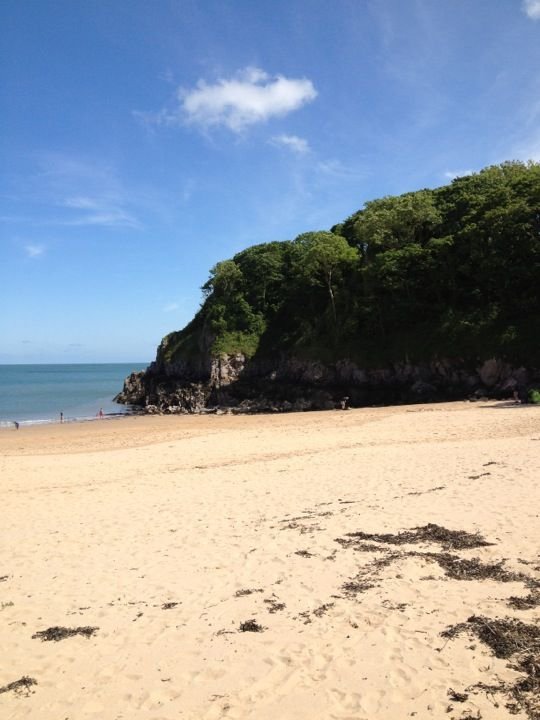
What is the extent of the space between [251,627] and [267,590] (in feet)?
3.41

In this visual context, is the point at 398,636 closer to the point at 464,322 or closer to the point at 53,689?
the point at 53,689

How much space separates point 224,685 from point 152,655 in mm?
1084

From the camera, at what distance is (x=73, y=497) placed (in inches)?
545

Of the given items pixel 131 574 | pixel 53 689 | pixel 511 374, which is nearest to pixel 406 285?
pixel 511 374

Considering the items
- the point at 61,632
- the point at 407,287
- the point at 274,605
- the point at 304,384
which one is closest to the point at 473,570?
the point at 274,605

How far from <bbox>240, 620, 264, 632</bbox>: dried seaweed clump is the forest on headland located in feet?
106

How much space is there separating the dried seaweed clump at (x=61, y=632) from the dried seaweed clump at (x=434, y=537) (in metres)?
4.54

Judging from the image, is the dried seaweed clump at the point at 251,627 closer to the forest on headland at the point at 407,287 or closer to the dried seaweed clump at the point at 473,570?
the dried seaweed clump at the point at 473,570

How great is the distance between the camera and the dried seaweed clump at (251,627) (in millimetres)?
A: 5798

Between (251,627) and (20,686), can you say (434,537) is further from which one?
(20,686)

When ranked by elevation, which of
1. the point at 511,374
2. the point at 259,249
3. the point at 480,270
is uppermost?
the point at 259,249

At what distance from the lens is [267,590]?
686cm

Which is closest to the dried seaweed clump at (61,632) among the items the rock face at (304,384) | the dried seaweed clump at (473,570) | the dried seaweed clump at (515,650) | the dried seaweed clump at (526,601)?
the dried seaweed clump at (515,650)

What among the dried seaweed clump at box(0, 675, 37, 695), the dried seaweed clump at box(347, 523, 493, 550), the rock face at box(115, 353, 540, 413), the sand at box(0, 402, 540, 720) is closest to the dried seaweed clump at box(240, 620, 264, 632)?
the sand at box(0, 402, 540, 720)
